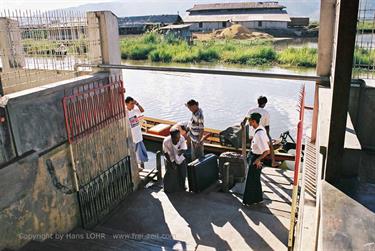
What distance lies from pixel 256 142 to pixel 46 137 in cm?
323

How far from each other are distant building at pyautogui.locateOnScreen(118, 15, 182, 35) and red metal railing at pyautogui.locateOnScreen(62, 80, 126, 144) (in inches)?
1854

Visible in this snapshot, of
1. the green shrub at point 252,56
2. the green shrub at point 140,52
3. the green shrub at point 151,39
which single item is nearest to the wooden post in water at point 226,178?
the green shrub at point 252,56

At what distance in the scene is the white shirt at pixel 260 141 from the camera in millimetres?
5812

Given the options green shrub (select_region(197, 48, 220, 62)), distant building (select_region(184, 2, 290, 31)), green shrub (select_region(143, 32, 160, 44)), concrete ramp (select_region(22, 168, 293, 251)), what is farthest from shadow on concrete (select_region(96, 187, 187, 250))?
distant building (select_region(184, 2, 290, 31))

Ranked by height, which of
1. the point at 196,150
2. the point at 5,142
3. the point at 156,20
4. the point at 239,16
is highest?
the point at 239,16

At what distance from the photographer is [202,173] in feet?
23.2

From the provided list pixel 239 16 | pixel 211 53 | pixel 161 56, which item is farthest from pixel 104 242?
pixel 239 16

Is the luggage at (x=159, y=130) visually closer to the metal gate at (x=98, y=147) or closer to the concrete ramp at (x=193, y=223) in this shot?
the concrete ramp at (x=193, y=223)

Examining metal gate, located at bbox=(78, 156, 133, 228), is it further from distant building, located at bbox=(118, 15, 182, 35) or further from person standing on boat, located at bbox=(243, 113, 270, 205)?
distant building, located at bbox=(118, 15, 182, 35)

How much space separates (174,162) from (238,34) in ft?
148

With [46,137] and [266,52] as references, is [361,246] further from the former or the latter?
[266,52]

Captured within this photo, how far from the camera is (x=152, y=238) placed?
568 centimetres

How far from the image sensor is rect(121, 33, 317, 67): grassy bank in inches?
1264

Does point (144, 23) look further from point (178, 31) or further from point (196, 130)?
point (196, 130)
